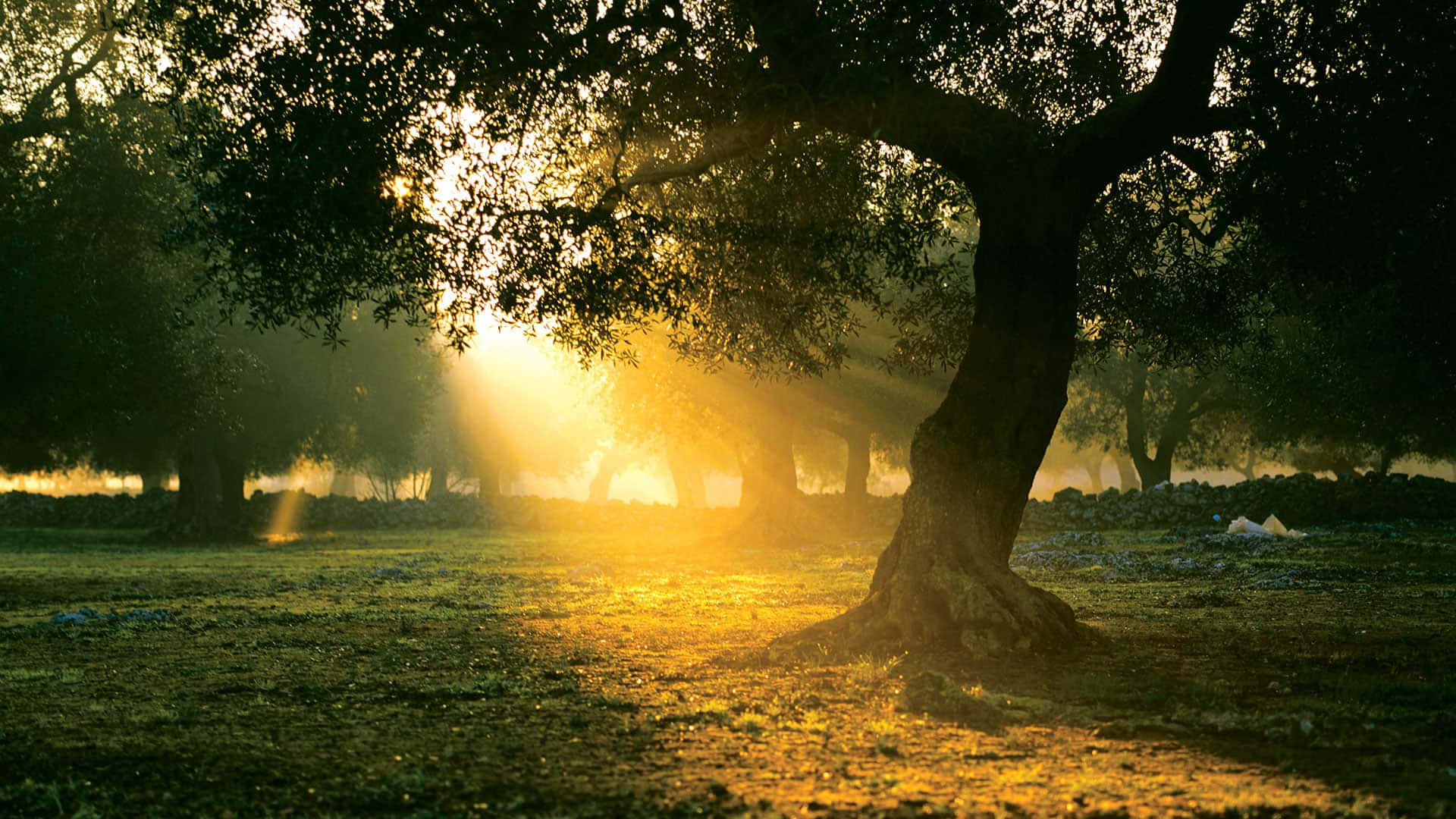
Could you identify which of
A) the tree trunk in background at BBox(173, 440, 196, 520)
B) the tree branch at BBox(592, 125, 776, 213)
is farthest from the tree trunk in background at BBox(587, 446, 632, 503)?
the tree branch at BBox(592, 125, 776, 213)

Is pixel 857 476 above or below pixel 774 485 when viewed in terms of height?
above

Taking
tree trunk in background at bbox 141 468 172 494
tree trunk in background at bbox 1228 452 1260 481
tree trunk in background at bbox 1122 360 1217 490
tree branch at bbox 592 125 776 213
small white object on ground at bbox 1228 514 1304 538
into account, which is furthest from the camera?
tree trunk in background at bbox 1228 452 1260 481

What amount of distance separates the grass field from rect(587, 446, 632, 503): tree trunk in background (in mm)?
77815

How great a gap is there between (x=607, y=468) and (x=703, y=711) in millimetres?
90779

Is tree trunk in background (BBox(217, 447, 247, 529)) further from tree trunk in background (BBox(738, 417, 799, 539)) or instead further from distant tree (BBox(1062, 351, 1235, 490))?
distant tree (BBox(1062, 351, 1235, 490))

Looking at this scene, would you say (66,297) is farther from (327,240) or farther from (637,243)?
(637,243)

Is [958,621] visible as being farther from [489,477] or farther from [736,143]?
[489,477]

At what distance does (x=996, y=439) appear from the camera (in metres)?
11.7

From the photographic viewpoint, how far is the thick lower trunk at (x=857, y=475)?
4362 centimetres

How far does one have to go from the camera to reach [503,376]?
79000 mm

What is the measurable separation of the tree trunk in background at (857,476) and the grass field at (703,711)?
82.3ft

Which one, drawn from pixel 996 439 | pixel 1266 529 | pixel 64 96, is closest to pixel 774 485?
pixel 1266 529

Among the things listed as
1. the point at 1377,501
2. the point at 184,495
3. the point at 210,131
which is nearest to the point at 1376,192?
the point at 210,131

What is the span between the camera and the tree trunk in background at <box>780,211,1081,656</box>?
11.7 m
